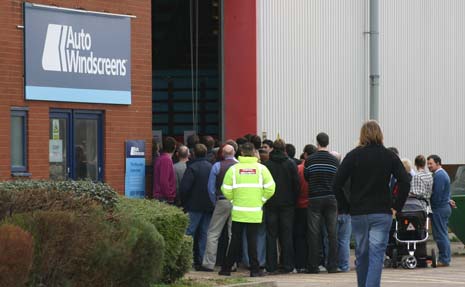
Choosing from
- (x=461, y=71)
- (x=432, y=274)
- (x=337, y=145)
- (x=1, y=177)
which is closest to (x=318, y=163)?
(x=432, y=274)

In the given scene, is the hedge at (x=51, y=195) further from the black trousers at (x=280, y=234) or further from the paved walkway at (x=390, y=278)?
the black trousers at (x=280, y=234)

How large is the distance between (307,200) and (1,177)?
15.3ft

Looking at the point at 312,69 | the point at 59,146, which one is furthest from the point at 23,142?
the point at 312,69

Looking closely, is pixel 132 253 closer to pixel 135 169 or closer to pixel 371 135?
pixel 371 135

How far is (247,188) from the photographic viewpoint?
17.6 metres

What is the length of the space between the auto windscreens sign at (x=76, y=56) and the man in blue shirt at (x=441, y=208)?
536 centimetres

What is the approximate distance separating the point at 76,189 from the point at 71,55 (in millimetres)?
6678

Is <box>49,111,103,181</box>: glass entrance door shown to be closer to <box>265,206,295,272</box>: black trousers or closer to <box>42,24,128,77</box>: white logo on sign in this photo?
<box>42,24,128,77</box>: white logo on sign

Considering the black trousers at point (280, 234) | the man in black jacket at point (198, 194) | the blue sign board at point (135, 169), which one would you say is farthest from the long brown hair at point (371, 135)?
the blue sign board at point (135, 169)

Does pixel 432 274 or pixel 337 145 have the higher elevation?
pixel 337 145

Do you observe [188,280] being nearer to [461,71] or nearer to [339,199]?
[339,199]

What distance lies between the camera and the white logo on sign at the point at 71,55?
753 inches

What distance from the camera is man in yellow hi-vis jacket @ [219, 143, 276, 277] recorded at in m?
17.6

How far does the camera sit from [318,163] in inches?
721
